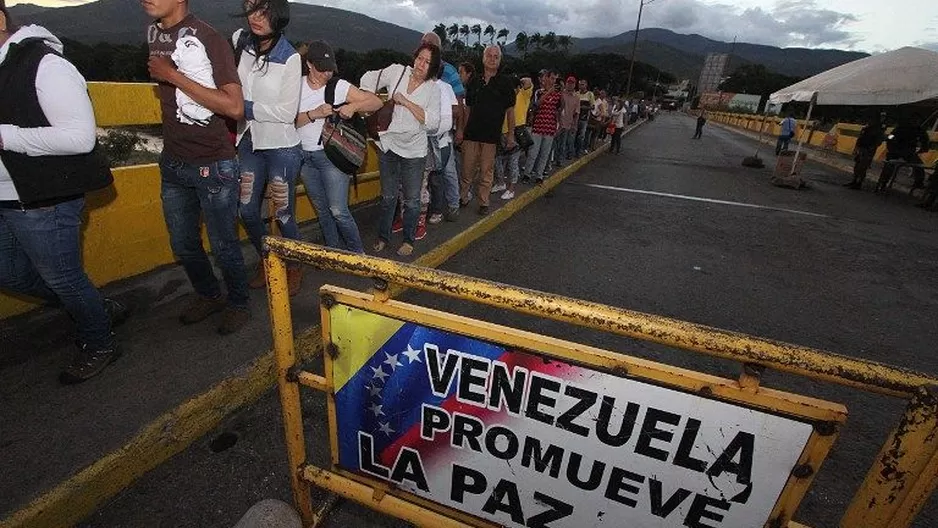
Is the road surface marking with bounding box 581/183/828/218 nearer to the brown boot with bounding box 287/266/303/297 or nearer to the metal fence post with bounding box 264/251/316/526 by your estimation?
the brown boot with bounding box 287/266/303/297

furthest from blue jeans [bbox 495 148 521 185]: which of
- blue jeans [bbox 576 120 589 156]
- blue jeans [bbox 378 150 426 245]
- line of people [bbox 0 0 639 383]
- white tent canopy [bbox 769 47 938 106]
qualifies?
white tent canopy [bbox 769 47 938 106]

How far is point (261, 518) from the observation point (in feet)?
5.88

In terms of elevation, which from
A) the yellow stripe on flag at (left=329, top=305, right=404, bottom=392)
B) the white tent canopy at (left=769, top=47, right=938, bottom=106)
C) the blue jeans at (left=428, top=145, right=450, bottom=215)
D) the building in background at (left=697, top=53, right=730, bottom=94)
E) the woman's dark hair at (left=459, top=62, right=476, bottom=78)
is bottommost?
the blue jeans at (left=428, top=145, right=450, bottom=215)

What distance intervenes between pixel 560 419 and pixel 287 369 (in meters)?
0.95

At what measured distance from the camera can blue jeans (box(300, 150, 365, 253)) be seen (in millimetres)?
3461

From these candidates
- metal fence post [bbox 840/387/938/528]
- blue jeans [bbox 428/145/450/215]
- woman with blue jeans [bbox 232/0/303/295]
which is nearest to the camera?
metal fence post [bbox 840/387/938/528]

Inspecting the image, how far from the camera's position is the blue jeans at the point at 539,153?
7845mm

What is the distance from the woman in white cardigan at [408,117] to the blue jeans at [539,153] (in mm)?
4005

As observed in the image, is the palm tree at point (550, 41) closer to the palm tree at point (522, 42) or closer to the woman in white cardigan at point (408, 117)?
the palm tree at point (522, 42)

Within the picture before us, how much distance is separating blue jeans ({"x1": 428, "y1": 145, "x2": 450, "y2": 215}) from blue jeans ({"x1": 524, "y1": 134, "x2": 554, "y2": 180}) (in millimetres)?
2908

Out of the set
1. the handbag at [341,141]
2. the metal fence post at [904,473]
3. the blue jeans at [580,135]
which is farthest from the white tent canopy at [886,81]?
the metal fence post at [904,473]

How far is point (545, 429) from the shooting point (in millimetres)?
1336

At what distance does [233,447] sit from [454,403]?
4.83 ft

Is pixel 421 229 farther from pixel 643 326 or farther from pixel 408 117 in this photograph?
pixel 643 326
